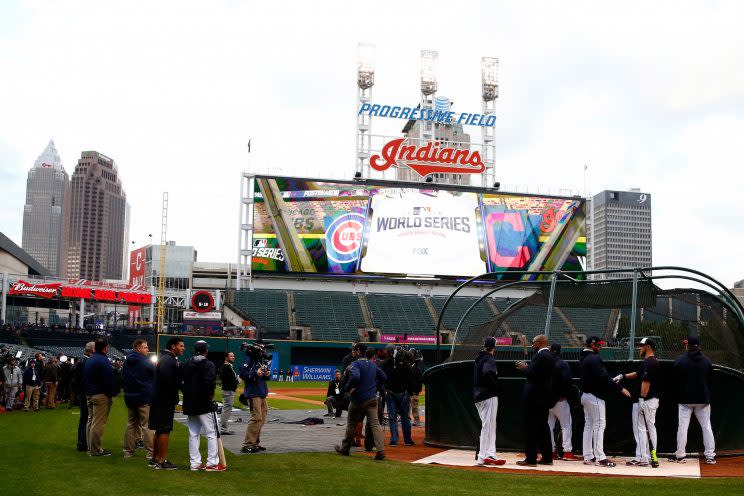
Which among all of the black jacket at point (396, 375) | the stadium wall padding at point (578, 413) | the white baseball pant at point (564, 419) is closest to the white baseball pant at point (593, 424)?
the white baseball pant at point (564, 419)

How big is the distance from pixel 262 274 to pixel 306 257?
3292mm

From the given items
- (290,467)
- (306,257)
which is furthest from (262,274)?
(290,467)

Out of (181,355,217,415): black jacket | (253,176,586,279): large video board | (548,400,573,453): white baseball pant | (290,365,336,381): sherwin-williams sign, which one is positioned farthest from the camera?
(253,176,586,279): large video board

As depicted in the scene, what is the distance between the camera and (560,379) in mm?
11789

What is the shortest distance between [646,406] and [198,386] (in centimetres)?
640

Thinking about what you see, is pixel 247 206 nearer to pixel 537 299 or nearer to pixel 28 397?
pixel 28 397

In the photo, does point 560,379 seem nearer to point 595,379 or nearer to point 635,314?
point 595,379

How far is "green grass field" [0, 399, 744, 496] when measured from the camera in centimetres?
910

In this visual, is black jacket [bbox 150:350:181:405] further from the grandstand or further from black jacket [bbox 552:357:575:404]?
the grandstand

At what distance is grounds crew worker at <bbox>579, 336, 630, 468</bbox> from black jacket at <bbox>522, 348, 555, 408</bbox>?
579mm

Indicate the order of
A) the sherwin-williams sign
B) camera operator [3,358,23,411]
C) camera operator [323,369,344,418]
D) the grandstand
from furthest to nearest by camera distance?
the grandstand, the sherwin-williams sign, camera operator [3,358,23,411], camera operator [323,369,344,418]

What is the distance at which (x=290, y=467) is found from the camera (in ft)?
36.5

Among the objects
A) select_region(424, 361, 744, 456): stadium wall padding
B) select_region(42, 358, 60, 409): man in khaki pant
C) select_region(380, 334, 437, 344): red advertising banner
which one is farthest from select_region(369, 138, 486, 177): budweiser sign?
select_region(424, 361, 744, 456): stadium wall padding

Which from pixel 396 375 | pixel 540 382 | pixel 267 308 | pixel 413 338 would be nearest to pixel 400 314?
pixel 413 338
